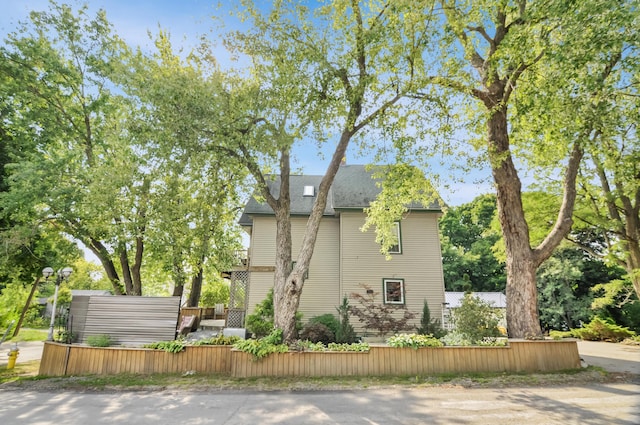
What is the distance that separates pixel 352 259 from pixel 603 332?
14.1 meters

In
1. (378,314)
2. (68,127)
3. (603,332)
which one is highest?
(68,127)

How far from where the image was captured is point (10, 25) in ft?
41.4

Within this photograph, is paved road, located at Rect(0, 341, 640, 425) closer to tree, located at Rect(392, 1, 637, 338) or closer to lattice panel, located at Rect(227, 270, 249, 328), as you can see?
tree, located at Rect(392, 1, 637, 338)

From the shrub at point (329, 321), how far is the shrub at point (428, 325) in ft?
12.4

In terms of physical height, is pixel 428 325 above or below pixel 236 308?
below

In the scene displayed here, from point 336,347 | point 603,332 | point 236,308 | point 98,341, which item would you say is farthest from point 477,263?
point 98,341

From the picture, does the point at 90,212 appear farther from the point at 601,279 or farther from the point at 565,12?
the point at 601,279

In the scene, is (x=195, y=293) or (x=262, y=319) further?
(x=195, y=293)

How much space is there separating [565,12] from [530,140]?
5.29 m

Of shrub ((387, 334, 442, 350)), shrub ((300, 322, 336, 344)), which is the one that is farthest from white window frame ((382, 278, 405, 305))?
shrub ((387, 334, 442, 350))

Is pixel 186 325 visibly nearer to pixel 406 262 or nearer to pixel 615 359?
pixel 406 262

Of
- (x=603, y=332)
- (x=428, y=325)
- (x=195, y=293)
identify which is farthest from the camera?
(x=195, y=293)

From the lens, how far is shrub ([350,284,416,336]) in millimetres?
14656

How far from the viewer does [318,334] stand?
13469 millimetres
